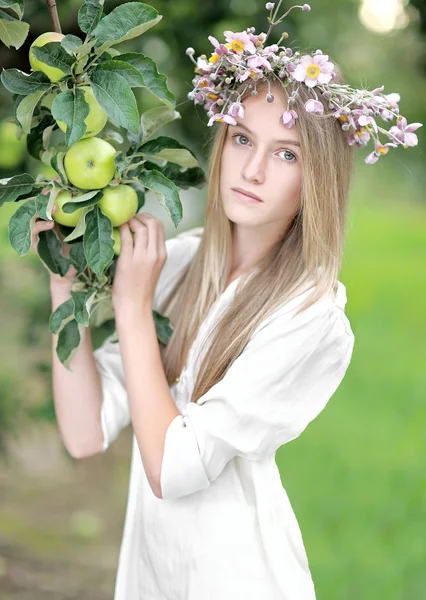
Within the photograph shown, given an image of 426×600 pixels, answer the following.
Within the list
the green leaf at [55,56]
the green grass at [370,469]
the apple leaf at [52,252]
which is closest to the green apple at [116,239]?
the apple leaf at [52,252]

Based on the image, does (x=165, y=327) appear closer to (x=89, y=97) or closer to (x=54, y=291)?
(x=54, y=291)

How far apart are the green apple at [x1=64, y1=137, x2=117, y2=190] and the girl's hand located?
164mm

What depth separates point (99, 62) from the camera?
1359 millimetres

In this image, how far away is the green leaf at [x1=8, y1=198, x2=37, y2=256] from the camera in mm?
1393

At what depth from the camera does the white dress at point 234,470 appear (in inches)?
62.4

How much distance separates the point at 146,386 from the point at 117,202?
377mm

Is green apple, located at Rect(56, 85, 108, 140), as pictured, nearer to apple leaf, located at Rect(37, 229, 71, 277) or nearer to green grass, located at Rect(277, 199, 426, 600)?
apple leaf, located at Rect(37, 229, 71, 277)

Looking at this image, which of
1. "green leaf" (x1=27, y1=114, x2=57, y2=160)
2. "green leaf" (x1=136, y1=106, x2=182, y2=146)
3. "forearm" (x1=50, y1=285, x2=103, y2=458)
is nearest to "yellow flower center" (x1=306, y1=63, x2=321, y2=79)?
"green leaf" (x1=136, y1=106, x2=182, y2=146)

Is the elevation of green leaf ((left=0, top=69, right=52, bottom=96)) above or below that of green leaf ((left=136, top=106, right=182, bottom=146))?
below

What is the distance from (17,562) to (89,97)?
102 inches

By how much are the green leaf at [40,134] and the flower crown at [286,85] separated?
285 mm

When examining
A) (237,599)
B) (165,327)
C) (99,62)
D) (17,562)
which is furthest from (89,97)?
(17,562)

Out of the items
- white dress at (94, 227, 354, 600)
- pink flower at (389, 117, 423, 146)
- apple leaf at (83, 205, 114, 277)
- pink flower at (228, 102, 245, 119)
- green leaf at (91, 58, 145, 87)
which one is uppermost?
pink flower at (228, 102, 245, 119)

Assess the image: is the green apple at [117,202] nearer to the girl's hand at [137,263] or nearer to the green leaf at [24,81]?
the girl's hand at [137,263]
